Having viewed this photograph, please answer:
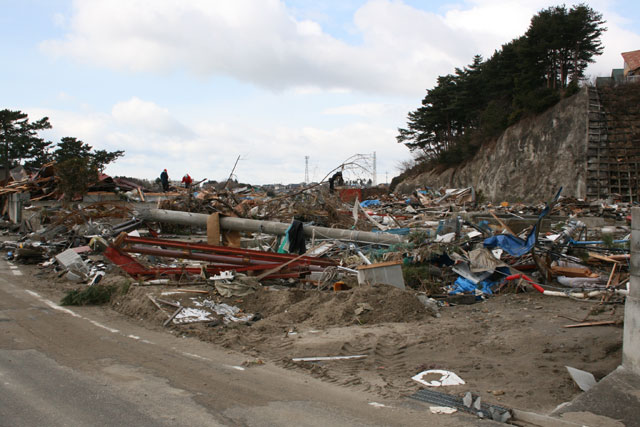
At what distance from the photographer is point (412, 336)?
Answer: 22.2 ft

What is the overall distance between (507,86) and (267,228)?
33373 mm

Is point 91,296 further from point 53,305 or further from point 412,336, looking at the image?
point 412,336

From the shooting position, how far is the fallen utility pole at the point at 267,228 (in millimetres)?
12392

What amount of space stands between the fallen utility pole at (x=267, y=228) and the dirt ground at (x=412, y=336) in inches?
149

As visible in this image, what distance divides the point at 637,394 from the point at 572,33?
117 feet

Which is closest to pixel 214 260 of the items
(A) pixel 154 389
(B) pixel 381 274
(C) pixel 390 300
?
(B) pixel 381 274

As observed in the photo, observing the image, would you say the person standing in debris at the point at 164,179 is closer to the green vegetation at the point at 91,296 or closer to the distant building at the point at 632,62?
the green vegetation at the point at 91,296

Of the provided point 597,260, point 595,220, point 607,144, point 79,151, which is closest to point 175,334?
point 597,260

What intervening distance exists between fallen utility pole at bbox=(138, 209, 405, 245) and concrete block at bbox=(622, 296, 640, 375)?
647 centimetres

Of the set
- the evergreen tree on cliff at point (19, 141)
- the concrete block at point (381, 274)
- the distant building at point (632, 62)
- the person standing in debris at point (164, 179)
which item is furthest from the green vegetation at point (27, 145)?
the distant building at point (632, 62)

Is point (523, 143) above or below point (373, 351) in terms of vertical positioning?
above

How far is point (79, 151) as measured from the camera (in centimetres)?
4412

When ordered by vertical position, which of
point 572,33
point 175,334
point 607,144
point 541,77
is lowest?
point 175,334

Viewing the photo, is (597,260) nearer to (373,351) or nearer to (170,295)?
(373,351)
